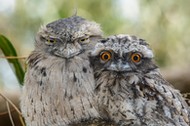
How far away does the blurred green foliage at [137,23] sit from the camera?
288 inches

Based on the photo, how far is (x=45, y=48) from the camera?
4.43 meters

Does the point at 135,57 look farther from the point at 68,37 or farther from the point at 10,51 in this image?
the point at 10,51

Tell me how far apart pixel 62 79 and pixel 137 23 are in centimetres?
331

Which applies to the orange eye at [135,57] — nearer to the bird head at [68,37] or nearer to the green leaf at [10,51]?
the bird head at [68,37]

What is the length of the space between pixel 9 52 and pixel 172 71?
6.36 ft

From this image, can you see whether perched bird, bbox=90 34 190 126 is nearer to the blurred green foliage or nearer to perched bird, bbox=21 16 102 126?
perched bird, bbox=21 16 102 126

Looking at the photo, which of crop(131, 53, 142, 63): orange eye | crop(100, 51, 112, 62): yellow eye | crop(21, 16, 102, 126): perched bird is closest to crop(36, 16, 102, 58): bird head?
crop(21, 16, 102, 126): perched bird

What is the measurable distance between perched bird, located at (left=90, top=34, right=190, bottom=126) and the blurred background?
2.76 m

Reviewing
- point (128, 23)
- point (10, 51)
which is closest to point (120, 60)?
point (10, 51)

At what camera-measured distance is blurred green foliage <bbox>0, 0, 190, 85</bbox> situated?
24.0ft

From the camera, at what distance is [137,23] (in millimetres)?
7496

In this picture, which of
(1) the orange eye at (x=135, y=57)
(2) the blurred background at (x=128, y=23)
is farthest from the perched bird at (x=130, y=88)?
(2) the blurred background at (x=128, y=23)

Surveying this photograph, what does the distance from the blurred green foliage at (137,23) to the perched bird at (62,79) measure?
280 centimetres

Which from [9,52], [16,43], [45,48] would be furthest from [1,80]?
[45,48]
